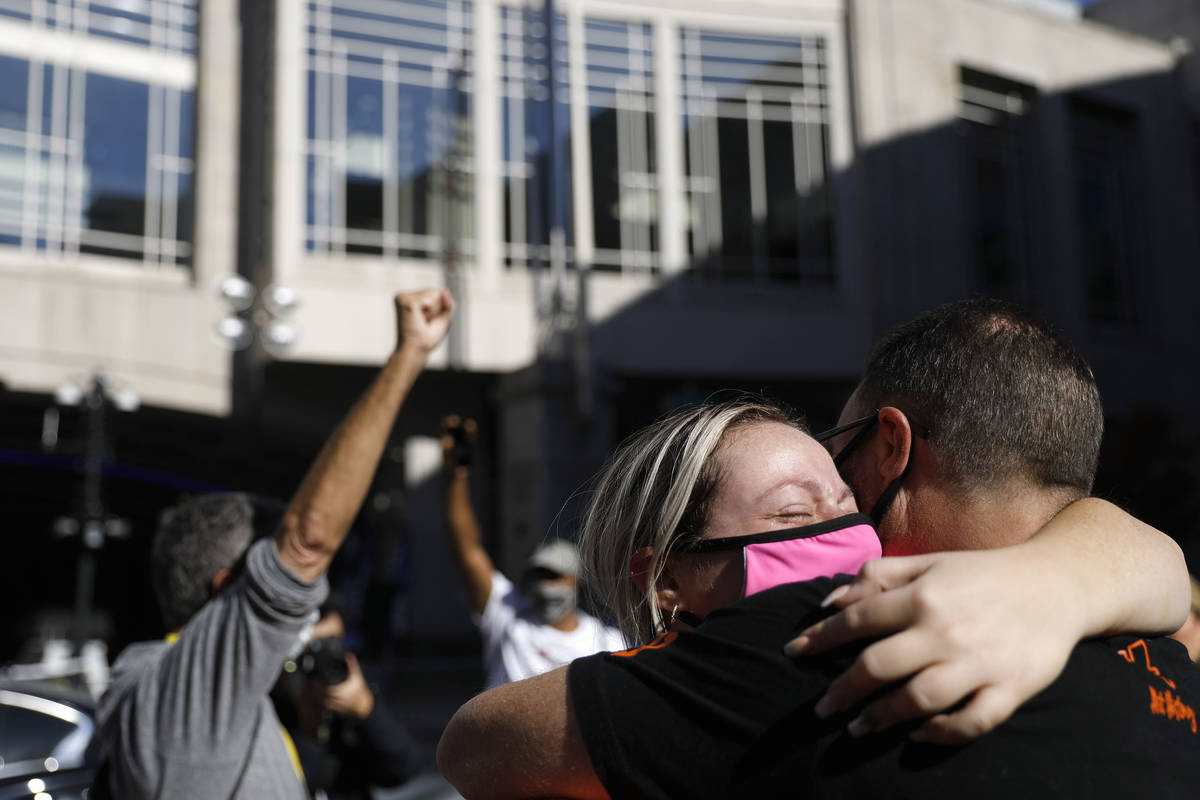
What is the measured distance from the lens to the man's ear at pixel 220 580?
2477 mm

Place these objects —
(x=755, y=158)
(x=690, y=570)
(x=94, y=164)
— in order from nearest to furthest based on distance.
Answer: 1. (x=690, y=570)
2. (x=94, y=164)
3. (x=755, y=158)

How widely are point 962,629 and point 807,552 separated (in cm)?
40

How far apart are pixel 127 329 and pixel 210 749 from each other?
1617 centimetres

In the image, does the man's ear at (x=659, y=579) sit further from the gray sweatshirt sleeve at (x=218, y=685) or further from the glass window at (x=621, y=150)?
the glass window at (x=621, y=150)

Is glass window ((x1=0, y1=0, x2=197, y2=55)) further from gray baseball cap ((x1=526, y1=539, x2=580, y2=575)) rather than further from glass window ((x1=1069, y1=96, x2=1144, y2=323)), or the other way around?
glass window ((x1=1069, y1=96, x2=1144, y2=323))

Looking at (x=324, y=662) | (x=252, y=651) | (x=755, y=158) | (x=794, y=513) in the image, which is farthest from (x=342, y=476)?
(x=755, y=158)

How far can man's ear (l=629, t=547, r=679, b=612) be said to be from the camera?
5.40 feet

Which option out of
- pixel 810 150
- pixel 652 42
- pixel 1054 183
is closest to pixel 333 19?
pixel 652 42

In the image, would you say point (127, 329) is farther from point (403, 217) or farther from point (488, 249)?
point (488, 249)

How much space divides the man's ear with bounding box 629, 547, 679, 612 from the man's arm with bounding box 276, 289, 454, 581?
0.66 meters

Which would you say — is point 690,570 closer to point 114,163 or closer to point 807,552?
point 807,552

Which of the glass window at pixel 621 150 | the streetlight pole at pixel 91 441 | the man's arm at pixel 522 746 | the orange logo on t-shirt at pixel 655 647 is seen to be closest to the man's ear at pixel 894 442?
the orange logo on t-shirt at pixel 655 647

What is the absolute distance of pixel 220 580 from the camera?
249 cm

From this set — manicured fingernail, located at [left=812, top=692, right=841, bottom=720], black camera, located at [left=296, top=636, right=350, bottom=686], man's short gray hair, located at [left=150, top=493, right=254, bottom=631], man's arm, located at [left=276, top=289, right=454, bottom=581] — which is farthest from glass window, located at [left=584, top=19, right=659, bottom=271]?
manicured fingernail, located at [left=812, top=692, right=841, bottom=720]
